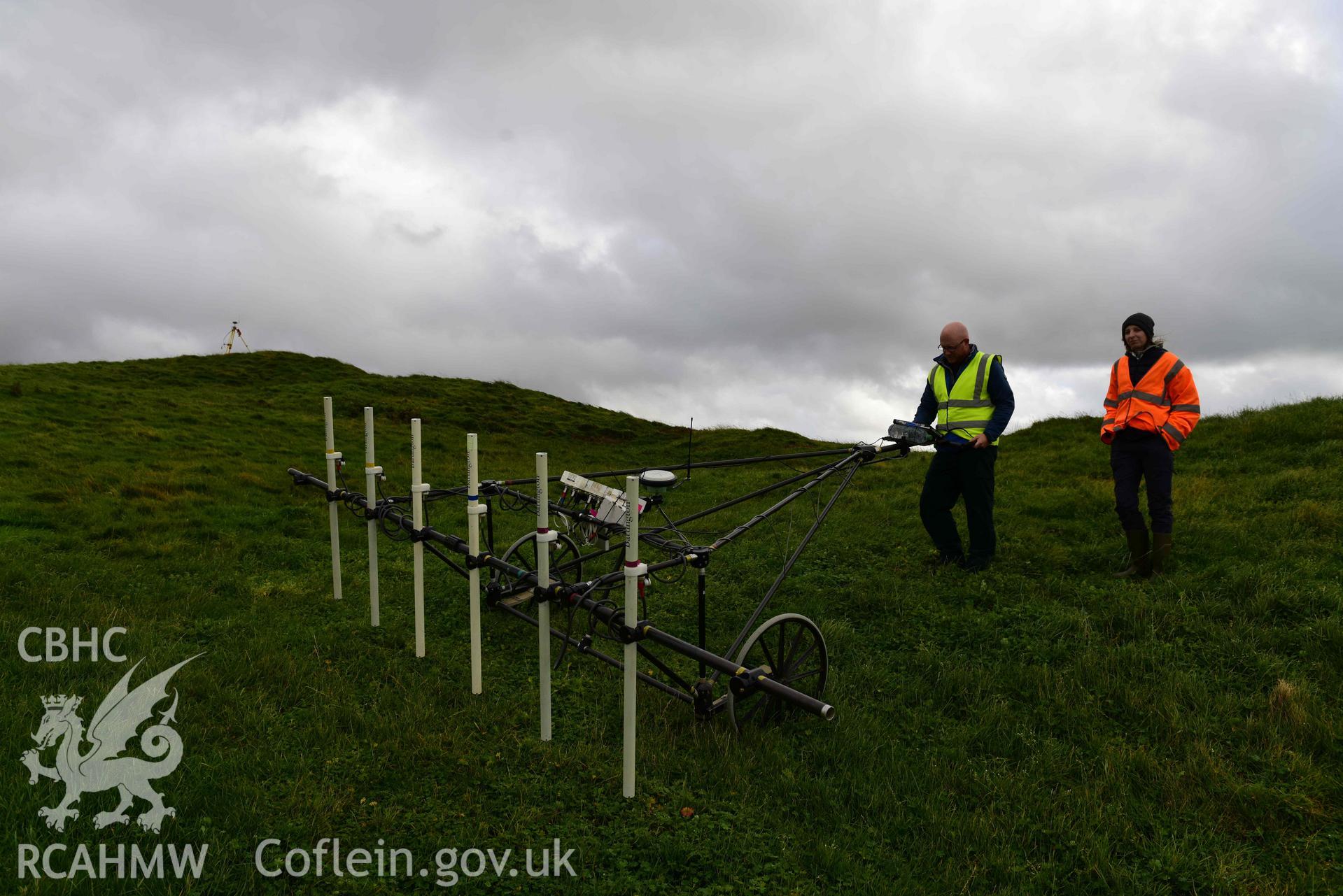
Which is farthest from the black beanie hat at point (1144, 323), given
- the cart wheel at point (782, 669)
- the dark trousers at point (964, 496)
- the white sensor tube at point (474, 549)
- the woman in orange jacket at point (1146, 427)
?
the white sensor tube at point (474, 549)

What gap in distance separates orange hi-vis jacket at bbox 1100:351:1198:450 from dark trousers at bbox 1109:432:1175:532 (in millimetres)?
144

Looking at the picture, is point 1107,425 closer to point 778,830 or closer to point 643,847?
point 778,830

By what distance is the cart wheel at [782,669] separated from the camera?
16.0ft

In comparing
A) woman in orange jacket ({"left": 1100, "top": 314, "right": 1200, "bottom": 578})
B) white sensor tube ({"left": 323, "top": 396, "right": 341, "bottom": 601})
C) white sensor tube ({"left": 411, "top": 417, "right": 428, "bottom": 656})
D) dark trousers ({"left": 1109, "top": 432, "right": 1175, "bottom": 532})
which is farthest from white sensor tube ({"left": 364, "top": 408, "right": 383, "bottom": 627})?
dark trousers ({"left": 1109, "top": 432, "right": 1175, "bottom": 532})

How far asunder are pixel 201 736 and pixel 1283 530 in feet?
36.2

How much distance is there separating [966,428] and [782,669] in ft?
12.4

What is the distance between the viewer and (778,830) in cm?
393

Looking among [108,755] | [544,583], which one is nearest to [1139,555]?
[544,583]

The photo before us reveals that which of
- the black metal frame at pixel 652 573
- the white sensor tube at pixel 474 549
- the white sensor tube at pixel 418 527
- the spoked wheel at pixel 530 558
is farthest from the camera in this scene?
the spoked wheel at pixel 530 558

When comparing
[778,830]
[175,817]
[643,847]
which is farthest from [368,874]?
[778,830]

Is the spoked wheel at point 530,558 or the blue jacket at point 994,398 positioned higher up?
the blue jacket at point 994,398

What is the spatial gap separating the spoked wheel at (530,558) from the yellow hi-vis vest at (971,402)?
439 cm

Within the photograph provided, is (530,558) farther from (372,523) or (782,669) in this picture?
(782,669)

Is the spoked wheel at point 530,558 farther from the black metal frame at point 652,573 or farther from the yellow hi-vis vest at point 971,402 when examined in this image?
the yellow hi-vis vest at point 971,402
